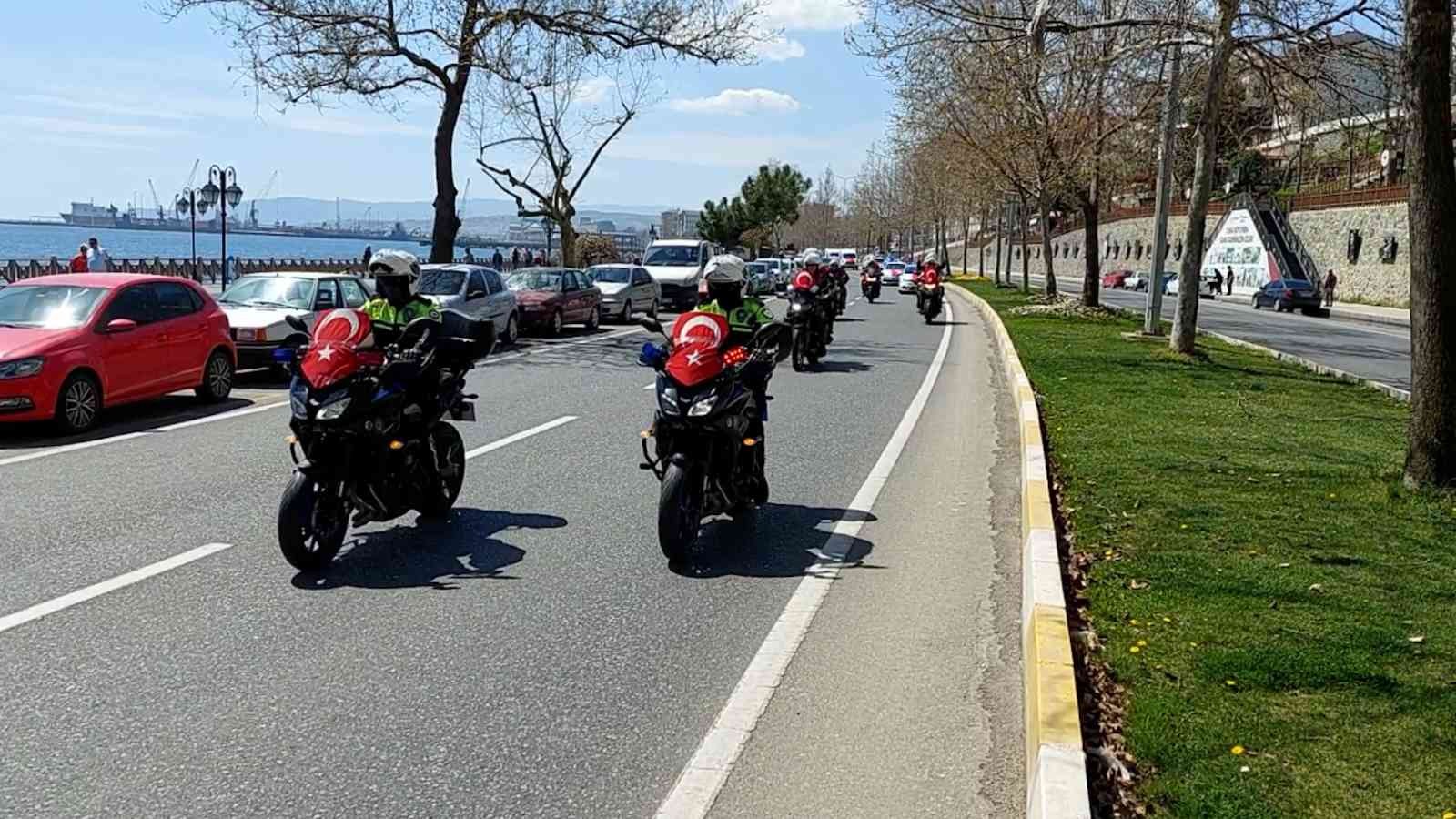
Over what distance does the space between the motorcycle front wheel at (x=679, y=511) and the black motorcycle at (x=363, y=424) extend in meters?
1.66

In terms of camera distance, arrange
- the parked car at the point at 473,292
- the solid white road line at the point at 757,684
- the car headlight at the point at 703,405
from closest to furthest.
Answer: the solid white road line at the point at 757,684 < the car headlight at the point at 703,405 < the parked car at the point at 473,292

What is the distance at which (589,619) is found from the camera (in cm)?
627

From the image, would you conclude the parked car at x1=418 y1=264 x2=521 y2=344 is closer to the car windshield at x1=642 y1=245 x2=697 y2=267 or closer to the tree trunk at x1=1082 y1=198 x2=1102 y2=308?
the car windshield at x1=642 y1=245 x2=697 y2=267

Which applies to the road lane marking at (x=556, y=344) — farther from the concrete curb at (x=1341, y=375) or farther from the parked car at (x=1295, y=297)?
the parked car at (x=1295, y=297)

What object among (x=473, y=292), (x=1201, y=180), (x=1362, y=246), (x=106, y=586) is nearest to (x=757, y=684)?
(x=106, y=586)

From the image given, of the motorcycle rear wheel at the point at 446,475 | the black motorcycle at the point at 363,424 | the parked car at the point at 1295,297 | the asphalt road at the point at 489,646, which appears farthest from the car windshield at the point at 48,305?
the parked car at the point at 1295,297

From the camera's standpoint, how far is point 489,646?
5809 mm

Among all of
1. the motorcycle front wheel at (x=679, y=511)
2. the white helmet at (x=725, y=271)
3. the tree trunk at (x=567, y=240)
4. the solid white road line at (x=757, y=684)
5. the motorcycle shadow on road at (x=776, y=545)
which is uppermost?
the tree trunk at (x=567, y=240)

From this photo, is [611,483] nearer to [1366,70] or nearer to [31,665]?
[31,665]

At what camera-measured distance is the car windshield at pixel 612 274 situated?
3346 cm

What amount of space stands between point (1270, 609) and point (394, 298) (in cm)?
560

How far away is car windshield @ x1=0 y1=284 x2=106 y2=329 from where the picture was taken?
503 inches

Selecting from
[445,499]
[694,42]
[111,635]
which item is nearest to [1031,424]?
[445,499]

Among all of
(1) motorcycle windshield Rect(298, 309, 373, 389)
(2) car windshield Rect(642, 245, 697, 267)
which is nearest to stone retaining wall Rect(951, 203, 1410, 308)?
(2) car windshield Rect(642, 245, 697, 267)
